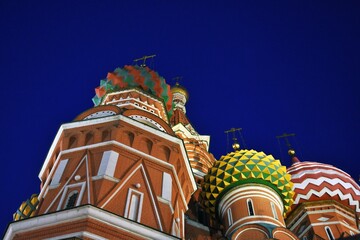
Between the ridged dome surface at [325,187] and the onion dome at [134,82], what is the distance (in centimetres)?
697

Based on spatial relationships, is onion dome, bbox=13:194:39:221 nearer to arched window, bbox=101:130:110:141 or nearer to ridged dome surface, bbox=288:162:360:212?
arched window, bbox=101:130:110:141

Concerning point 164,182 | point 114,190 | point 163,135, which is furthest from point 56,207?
point 163,135

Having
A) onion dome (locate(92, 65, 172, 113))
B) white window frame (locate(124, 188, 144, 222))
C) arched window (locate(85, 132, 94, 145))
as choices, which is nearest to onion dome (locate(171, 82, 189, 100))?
onion dome (locate(92, 65, 172, 113))

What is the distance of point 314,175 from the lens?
2362 cm

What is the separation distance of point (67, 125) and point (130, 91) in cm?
599

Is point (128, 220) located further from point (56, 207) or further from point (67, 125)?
point (67, 125)

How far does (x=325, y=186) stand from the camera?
22891mm

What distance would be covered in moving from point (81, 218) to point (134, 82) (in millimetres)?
11202

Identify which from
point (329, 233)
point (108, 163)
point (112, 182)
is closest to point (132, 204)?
point (112, 182)

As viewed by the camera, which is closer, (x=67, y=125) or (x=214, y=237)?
(x=67, y=125)

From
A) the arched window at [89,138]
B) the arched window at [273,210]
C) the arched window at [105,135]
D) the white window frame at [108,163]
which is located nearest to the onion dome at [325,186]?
the arched window at [273,210]

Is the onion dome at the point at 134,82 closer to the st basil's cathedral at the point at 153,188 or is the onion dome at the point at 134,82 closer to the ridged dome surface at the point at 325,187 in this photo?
the st basil's cathedral at the point at 153,188

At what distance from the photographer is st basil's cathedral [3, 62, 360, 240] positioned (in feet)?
37.9

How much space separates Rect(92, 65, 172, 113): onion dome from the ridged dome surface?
6.97m
